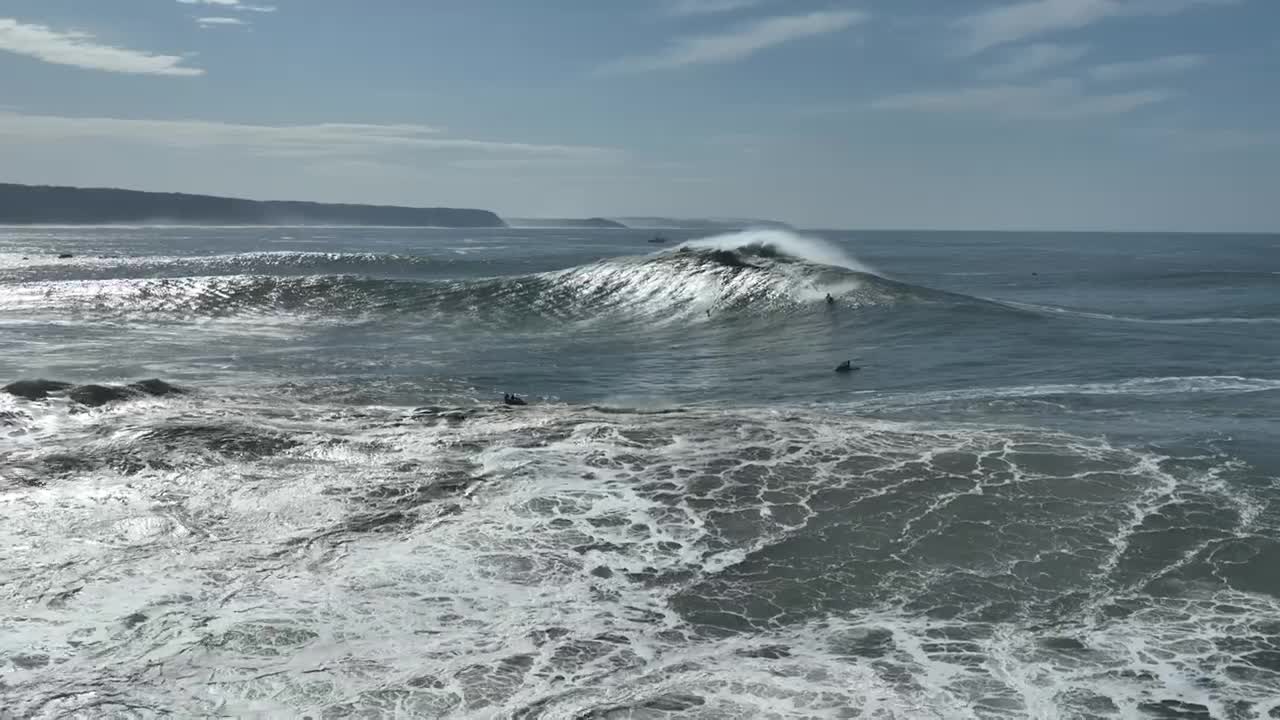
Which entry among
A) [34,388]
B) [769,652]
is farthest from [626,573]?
[34,388]

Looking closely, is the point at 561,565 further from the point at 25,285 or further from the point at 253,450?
the point at 25,285

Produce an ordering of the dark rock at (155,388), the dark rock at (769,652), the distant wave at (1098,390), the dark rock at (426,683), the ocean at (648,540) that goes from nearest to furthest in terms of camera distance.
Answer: the dark rock at (426,683) → the ocean at (648,540) → the dark rock at (769,652) → the dark rock at (155,388) → the distant wave at (1098,390)

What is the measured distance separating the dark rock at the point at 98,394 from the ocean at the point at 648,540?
12cm

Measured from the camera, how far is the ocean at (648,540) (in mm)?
8875

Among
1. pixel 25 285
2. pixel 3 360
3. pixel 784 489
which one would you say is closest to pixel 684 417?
pixel 784 489

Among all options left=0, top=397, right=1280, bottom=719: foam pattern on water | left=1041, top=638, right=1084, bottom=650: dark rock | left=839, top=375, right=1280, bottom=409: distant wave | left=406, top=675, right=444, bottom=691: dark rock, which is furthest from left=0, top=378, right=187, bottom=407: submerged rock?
left=1041, top=638, right=1084, bottom=650: dark rock

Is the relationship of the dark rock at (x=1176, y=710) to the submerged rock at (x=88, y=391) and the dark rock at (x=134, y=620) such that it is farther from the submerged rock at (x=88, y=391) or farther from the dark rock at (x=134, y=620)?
the submerged rock at (x=88, y=391)

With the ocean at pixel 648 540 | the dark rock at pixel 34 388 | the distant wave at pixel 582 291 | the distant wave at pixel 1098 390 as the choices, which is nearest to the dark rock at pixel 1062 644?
the ocean at pixel 648 540

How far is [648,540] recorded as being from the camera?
41.7ft

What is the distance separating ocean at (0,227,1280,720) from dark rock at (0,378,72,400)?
0.60 feet

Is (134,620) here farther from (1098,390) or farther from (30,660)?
(1098,390)

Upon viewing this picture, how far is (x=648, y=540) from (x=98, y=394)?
13.2 meters

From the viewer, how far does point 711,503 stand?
1405 cm

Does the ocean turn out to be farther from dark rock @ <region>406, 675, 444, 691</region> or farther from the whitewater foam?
the whitewater foam
